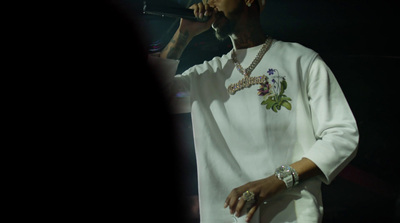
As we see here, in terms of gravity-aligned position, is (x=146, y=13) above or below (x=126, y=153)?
above

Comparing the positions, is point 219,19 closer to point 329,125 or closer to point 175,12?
point 175,12

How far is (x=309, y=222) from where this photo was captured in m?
0.99

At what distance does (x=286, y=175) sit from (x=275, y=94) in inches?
7.9

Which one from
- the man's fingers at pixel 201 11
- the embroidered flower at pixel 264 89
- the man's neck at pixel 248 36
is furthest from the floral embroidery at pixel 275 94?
the man's fingers at pixel 201 11

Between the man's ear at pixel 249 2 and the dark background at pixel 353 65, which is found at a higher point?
the man's ear at pixel 249 2

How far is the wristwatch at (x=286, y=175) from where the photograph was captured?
98 centimetres

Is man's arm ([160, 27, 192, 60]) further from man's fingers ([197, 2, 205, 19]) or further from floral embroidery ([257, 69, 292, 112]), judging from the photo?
floral embroidery ([257, 69, 292, 112])

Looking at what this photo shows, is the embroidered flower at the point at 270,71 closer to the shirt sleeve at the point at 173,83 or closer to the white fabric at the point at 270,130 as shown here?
the white fabric at the point at 270,130

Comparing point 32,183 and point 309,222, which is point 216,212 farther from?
point 32,183

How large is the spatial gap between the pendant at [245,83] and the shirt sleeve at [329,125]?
0.38 ft

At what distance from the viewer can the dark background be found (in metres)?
1.20

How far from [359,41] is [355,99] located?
173mm

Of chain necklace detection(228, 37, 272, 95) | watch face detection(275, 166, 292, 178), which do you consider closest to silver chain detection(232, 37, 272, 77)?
chain necklace detection(228, 37, 272, 95)

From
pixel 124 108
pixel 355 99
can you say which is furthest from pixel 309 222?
pixel 124 108
